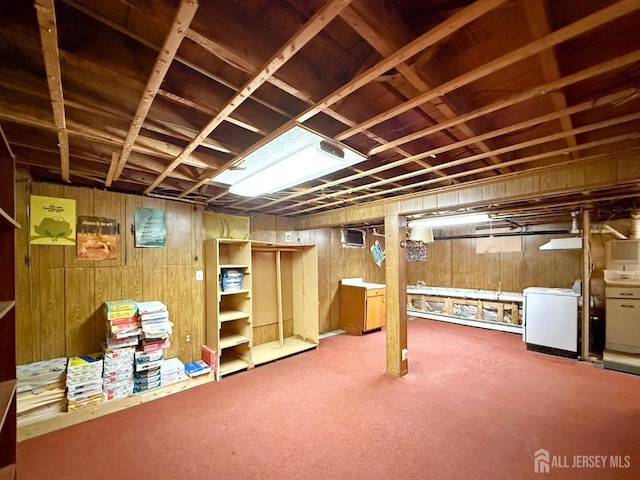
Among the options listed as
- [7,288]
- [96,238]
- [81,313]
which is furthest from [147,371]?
[7,288]

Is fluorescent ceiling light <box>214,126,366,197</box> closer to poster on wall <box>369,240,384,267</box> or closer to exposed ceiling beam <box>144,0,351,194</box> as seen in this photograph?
exposed ceiling beam <box>144,0,351,194</box>

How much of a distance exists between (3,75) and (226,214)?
113 inches

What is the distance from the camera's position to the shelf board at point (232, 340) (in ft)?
11.8

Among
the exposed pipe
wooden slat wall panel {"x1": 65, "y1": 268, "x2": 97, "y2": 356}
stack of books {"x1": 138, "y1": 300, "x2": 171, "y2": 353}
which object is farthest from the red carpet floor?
the exposed pipe

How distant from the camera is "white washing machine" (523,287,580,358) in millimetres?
4137

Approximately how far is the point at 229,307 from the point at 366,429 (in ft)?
8.40

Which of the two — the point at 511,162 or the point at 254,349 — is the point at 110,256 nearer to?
the point at 254,349

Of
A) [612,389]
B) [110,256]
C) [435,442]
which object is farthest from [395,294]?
[110,256]

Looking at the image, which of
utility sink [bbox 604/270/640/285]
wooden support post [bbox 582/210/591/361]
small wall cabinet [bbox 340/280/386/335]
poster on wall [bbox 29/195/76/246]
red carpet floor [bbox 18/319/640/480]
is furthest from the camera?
small wall cabinet [bbox 340/280/386/335]

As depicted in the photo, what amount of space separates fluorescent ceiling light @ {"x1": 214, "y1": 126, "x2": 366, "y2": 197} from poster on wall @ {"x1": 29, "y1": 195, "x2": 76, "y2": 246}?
5.50ft

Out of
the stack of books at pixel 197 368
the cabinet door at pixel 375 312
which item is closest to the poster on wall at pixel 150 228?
the stack of books at pixel 197 368

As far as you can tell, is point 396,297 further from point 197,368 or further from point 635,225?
point 635,225

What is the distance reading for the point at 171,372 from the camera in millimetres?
3170

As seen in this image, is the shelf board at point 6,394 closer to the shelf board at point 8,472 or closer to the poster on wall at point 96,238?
the shelf board at point 8,472
